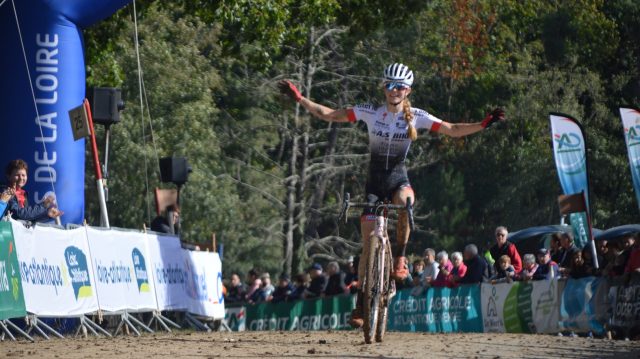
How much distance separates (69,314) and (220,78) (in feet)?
91.7

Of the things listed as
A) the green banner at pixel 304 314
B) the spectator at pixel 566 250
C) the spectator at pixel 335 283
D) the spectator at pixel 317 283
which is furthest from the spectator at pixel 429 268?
the spectator at pixel 317 283

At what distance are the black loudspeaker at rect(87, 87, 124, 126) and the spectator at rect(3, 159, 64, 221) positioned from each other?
4.04 meters

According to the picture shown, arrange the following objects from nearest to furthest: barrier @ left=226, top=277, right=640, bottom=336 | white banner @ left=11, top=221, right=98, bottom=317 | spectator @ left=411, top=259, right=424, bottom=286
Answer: white banner @ left=11, top=221, right=98, bottom=317, barrier @ left=226, top=277, right=640, bottom=336, spectator @ left=411, top=259, right=424, bottom=286

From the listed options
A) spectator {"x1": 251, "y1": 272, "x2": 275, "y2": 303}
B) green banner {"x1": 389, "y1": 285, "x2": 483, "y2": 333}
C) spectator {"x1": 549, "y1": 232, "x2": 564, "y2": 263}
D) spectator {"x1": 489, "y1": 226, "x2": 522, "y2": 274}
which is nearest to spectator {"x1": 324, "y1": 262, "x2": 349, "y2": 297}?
green banner {"x1": 389, "y1": 285, "x2": 483, "y2": 333}

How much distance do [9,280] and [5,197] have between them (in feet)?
2.84

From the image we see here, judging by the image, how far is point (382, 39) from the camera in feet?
149

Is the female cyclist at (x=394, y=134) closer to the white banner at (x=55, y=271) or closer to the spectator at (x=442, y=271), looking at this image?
the white banner at (x=55, y=271)

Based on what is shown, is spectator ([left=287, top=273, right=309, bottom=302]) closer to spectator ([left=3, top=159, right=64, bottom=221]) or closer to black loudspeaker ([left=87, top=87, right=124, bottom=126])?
black loudspeaker ([left=87, top=87, right=124, bottom=126])

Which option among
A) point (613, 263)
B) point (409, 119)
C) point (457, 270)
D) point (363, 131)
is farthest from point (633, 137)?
point (363, 131)

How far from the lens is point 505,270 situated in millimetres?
20203

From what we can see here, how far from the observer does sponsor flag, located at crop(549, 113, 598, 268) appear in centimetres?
2100

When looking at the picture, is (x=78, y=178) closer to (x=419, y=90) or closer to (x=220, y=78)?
(x=220, y=78)

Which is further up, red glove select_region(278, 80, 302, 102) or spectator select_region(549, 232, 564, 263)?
red glove select_region(278, 80, 302, 102)

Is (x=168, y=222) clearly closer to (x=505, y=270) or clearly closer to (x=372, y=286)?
(x=505, y=270)
